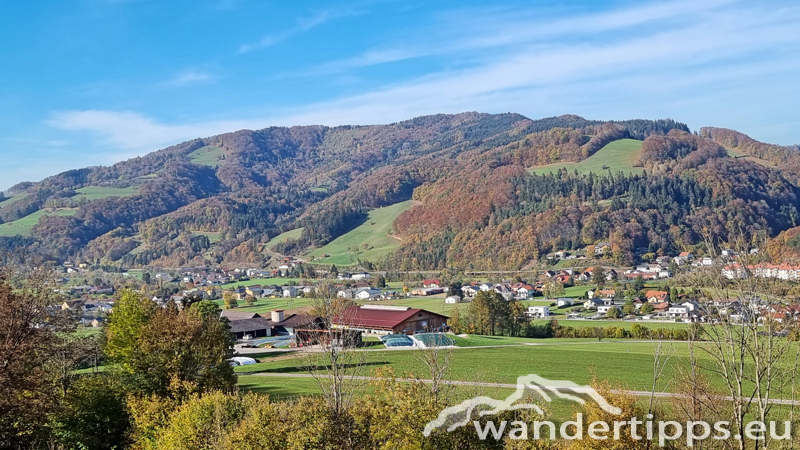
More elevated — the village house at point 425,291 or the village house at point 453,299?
the village house at point 425,291

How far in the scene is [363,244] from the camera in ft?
570

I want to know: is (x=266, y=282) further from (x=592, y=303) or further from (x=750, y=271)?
(x=750, y=271)

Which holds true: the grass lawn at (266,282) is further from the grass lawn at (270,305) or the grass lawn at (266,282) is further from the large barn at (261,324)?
the large barn at (261,324)

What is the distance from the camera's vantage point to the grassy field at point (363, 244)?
161125mm

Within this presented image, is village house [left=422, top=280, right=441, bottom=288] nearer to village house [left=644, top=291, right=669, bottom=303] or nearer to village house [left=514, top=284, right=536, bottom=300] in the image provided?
village house [left=514, top=284, right=536, bottom=300]

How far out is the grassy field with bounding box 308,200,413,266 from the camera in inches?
6344

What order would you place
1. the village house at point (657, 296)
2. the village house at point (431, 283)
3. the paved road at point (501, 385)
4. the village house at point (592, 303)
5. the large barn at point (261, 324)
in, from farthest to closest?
the village house at point (431, 283), the village house at point (592, 303), the village house at point (657, 296), the large barn at point (261, 324), the paved road at point (501, 385)

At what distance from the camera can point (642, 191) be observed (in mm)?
157625

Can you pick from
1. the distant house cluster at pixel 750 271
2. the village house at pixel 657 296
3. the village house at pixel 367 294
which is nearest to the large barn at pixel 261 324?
the village house at pixel 367 294

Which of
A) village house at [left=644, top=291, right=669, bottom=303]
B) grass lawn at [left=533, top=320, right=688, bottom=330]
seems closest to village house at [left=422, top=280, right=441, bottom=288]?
village house at [left=644, top=291, right=669, bottom=303]

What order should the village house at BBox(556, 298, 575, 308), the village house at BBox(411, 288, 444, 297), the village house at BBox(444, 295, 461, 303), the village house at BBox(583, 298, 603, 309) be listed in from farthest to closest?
the village house at BBox(411, 288, 444, 297), the village house at BBox(444, 295, 461, 303), the village house at BBox(556, 298, 575, 308), the village house at BBox(583, 298, 603, 309)

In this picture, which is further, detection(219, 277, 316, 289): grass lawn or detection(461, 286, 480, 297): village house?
detection(219, 277, 316, 289): grass lawn

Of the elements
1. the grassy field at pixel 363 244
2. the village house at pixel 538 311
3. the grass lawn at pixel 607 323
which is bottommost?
the grass lawn at pixel 607 323

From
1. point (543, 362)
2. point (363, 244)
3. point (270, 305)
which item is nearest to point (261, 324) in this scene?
point (270, 305)
